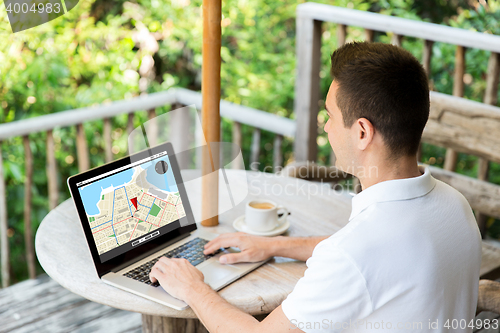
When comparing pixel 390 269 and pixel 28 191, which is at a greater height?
Result: pixel 390 269

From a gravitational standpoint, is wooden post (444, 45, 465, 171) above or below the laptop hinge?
above

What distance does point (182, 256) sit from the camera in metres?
1.29

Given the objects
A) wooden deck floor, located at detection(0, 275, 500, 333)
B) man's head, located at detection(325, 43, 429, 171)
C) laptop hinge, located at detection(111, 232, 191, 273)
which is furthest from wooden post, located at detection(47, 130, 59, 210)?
man's head, located at detection(325, 43, 429, 171)

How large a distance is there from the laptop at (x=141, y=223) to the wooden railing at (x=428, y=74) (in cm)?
97

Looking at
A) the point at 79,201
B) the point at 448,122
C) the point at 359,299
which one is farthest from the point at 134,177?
the point at 448,122

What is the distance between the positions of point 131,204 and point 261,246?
0.34 m

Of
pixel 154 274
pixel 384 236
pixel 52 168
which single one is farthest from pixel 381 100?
pixel 52 168

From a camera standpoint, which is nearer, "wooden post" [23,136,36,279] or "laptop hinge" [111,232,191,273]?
"laptop hinge" [111,232,191,273]

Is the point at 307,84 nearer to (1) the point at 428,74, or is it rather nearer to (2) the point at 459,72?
(1) the point at 428,74

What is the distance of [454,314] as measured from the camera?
0.95 m

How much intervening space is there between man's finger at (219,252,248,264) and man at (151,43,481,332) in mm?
233

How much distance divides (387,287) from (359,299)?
52 millimetres

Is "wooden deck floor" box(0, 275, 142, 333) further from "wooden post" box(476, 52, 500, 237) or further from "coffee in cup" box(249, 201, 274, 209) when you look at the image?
"wooden post" box(476, 52, 500, 237)

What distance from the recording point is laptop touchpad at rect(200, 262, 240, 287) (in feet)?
3.89
